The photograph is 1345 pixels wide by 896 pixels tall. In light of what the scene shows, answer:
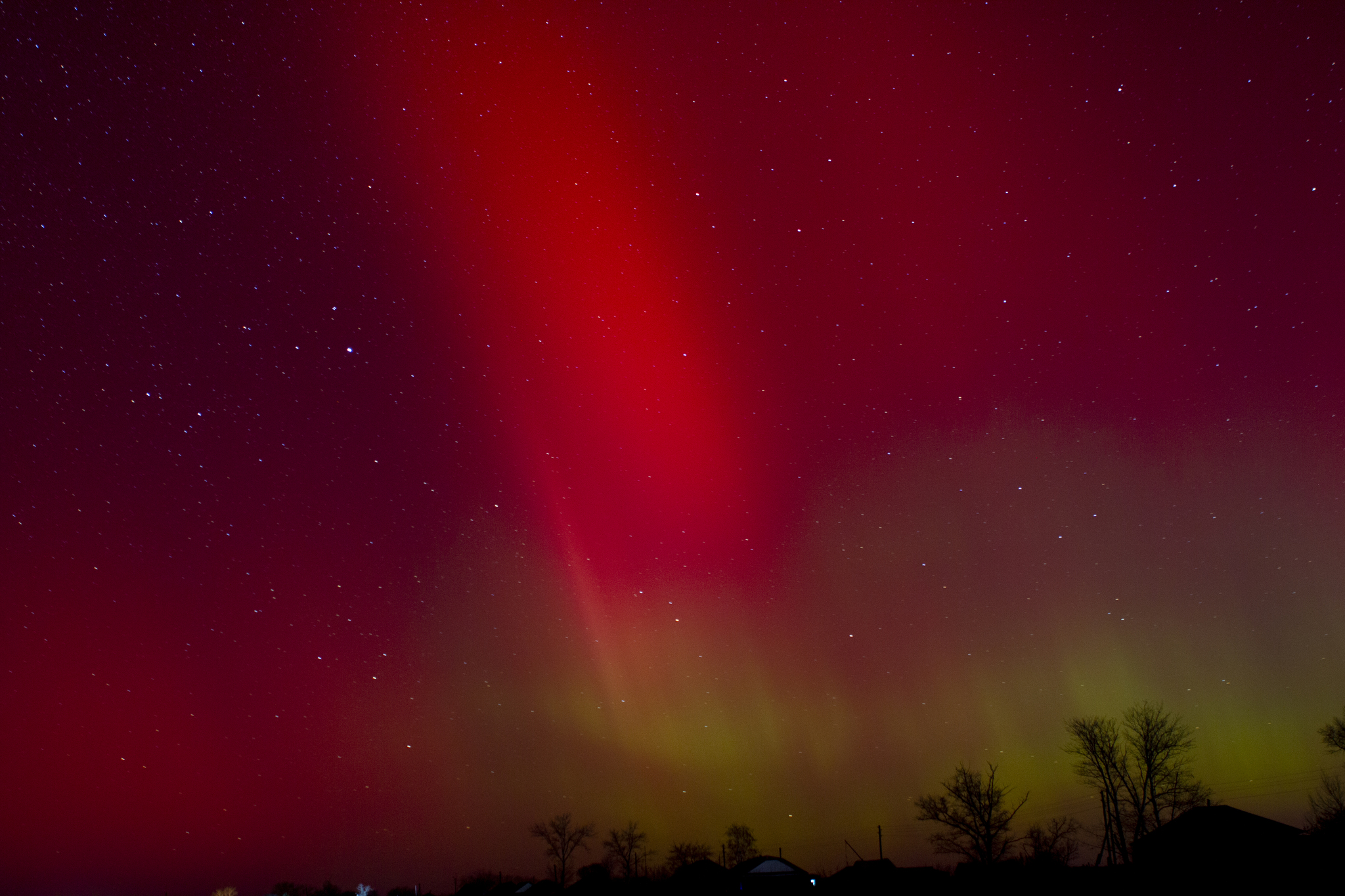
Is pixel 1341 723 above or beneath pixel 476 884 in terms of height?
above

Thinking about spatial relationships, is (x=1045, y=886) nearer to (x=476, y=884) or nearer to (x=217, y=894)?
(x=476, y=884)

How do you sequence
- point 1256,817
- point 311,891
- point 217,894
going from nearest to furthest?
1. point 1256,817
2. point 217,894
3. point 311,891

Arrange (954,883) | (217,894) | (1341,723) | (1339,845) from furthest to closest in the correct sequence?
(217,894)
(1341,723)
(954,883)
(1339,845)

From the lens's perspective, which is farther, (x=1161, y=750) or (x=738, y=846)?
(x=738, y=846)

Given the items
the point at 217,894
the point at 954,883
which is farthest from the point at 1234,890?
the point at 217,894

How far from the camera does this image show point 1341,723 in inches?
1962

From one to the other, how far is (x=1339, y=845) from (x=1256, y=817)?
319 cm

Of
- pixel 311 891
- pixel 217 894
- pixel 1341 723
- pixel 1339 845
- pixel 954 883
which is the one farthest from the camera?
pixel 311 891

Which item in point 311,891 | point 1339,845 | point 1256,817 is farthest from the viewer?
point 311,891

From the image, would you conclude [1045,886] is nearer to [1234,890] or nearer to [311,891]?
[1234,890]

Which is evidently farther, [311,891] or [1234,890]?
[311,891]

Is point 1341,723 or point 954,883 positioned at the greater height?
point 1341,723

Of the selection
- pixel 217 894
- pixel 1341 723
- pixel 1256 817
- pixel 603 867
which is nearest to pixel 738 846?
pixel 603 867

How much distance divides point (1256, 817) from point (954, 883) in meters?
15.2
